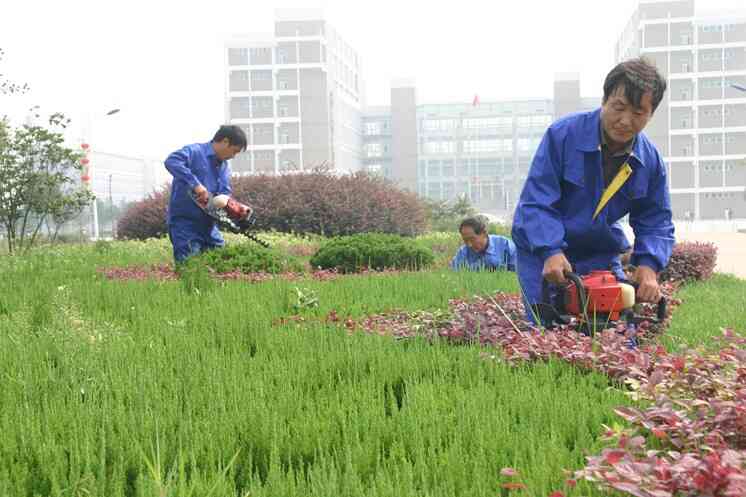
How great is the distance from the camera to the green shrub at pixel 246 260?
22.4ft

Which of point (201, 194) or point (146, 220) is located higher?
point (201, 194)

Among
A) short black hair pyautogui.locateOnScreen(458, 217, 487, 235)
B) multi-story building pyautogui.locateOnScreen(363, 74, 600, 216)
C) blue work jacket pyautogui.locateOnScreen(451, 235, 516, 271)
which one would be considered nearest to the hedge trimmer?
short black hair pyautogui.locateOnScreen(458, 217, 487, 235)

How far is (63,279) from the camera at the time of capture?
6.68 meters

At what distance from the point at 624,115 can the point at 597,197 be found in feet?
1.40

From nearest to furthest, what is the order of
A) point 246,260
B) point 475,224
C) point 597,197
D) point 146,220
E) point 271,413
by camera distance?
point 271,413
point 597,197
point 246,260
point 475,224
point 146,220

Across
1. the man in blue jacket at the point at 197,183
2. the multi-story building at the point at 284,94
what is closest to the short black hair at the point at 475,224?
the man in blue jacket at the point at 197,183

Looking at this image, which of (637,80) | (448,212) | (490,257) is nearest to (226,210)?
(490,257)

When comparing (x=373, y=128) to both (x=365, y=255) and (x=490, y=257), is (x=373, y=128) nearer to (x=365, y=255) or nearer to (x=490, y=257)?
(x=365, y=255)

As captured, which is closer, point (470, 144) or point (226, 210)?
point (226, 210)

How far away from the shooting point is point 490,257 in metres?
7.76

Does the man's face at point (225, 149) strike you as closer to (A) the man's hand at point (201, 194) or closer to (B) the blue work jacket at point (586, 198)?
(A) the man's hand at point (201, 194)

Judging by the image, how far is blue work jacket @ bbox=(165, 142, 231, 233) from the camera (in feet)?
22.2

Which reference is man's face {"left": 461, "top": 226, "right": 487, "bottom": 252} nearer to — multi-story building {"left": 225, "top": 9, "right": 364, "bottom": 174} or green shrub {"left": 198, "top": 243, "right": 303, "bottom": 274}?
green shrub {"left": 198, "top": 243, "right": 303, "bottom": 274}

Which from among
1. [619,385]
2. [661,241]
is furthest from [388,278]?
[619,385]
